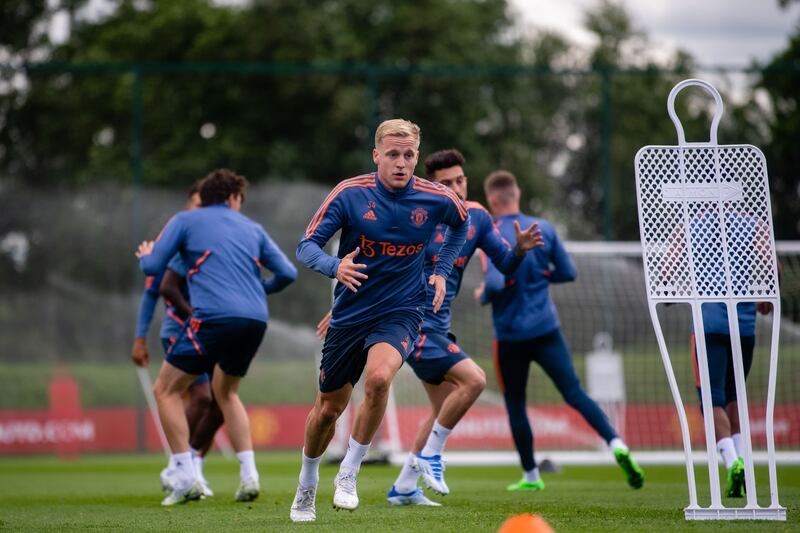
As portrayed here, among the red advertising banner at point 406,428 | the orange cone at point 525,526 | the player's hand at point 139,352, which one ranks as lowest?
the red advertising banner at point 406,428

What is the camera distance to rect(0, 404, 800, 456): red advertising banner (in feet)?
50.0

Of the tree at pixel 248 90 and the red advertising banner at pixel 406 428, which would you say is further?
the tree at pixel 248 90

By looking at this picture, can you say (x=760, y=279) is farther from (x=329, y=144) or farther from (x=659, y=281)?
(x=329, y=144)

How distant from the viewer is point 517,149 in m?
23.2

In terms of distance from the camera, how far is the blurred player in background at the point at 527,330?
9.13 m

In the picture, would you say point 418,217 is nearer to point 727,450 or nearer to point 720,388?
point 720,388

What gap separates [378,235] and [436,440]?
6.95 feet

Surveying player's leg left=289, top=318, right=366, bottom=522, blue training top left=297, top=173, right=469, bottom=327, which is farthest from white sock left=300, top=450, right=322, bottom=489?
blue training top left=297, top=173, right=469, bottom=327

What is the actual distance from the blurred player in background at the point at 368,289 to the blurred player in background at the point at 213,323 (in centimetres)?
166

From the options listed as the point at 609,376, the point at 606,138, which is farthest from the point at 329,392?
the point at 606,138

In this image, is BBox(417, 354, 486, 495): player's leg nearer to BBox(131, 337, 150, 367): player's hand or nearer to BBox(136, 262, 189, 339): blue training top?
BBox(136, 262, 189, 339): blue training top

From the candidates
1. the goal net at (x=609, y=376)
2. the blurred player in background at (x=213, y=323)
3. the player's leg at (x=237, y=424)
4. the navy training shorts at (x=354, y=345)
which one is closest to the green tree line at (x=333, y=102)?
the goal net at (x=609, y=376)

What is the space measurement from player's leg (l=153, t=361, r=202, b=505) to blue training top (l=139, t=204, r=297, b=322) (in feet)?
1.51

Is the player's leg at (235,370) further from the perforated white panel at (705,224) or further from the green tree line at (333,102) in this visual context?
the green tree line at (333,102)
